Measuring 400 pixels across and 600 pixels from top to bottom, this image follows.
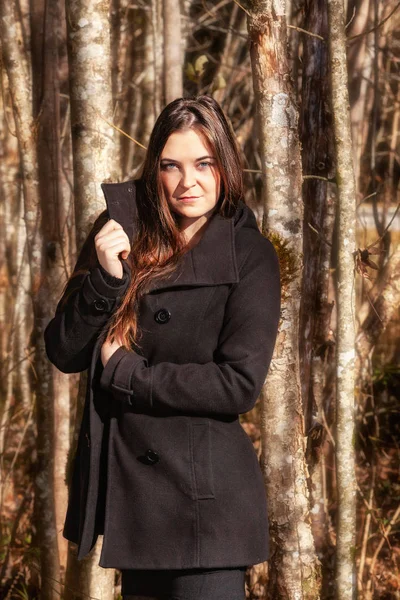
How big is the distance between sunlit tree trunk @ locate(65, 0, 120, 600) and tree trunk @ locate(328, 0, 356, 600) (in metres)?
0.93

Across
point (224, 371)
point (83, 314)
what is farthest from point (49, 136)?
point (224, 371)

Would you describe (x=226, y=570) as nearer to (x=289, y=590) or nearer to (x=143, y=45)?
(x=289, y=590)

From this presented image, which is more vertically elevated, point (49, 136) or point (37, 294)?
point (49, 136)

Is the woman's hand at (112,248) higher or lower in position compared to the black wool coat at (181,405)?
higher

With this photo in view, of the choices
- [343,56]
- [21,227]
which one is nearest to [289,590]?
[343,56]

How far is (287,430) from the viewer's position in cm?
317

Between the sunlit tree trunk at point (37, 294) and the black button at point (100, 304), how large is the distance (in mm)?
1736

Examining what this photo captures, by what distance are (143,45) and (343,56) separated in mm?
3472

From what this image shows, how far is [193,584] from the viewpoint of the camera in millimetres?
2496

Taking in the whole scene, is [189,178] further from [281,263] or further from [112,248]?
[281,263]

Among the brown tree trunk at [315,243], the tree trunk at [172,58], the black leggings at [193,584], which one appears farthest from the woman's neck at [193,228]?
the tree trunk at [172,58]

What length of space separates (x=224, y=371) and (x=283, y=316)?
766 mm

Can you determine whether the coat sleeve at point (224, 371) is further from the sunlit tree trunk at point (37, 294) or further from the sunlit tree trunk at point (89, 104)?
the sunlit tree trunk at point (37, 294)

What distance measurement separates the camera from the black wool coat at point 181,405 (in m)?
2.45
